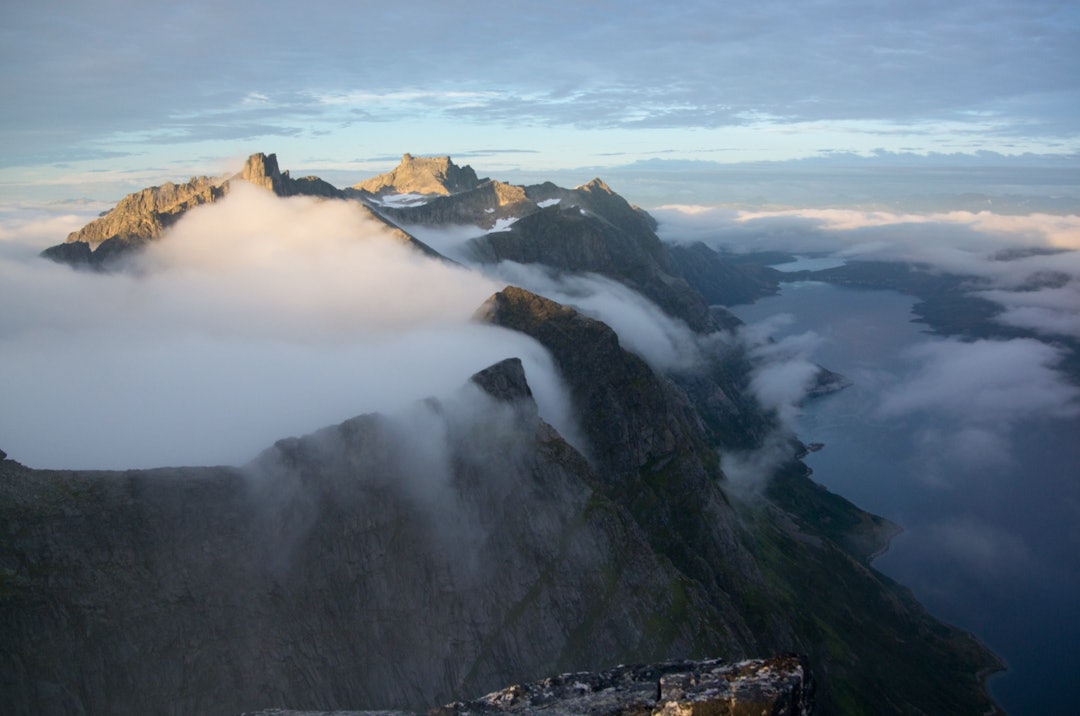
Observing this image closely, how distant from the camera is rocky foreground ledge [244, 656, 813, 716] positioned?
70.3ft

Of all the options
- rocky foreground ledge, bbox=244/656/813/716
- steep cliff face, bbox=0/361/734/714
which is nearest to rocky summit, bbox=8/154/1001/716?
steep cliff face, bbox=0/361/734/714

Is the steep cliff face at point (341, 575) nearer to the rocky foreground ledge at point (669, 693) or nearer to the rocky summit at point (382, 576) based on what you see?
the rocky summit at point (382, 576)

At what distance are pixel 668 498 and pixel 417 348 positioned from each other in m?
60.0

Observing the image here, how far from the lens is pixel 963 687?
507ft

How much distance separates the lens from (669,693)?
2248 centimetres

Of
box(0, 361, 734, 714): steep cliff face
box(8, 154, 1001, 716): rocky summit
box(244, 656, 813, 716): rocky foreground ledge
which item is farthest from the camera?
box(8, 154, 1001, 716): rocky summit

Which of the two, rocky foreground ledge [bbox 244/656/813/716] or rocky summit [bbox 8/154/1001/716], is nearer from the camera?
rocky foreground ledge [bbox 244/656/813/716]

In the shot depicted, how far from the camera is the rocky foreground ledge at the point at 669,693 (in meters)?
21.4

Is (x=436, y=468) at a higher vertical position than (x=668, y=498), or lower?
higher

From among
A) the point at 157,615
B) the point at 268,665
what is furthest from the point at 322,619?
the point at 157,615

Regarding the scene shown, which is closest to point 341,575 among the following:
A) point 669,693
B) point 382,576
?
point 382,576

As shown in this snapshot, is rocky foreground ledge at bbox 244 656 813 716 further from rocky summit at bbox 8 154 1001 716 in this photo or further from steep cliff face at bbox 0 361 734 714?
steep cliff face at bbox 0 361 734 714

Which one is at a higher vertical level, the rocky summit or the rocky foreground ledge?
the rocky foreground ledge

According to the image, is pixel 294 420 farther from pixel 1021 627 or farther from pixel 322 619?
pixel 1021 627
